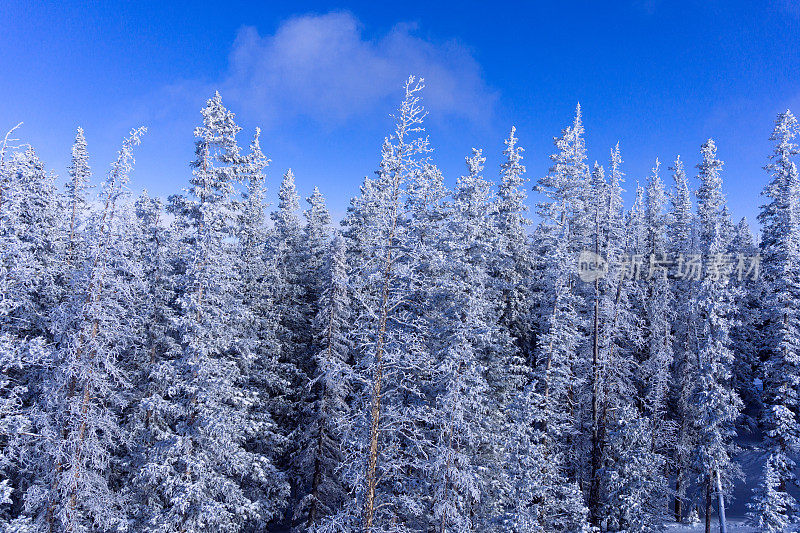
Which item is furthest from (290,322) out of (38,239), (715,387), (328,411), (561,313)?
(715,387)

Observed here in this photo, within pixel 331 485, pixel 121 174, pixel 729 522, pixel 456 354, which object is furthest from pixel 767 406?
pixel 121 174

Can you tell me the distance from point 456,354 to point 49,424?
54.3 ft

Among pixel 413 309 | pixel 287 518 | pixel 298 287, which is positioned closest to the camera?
pixel 413 309

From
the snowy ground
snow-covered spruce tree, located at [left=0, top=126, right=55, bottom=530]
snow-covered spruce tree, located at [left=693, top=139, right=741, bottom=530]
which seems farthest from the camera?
the snowy ground

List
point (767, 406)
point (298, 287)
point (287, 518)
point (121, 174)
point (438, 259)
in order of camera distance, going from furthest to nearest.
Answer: point (287, 518)
point (298, 287)
point (767, 406)
point (438, 259)
point (121, 174)

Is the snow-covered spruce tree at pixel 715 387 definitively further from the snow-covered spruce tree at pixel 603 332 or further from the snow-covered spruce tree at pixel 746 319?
the snow-covered spruce tree at pixel 746 319

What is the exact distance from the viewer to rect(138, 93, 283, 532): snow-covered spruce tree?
1650cm

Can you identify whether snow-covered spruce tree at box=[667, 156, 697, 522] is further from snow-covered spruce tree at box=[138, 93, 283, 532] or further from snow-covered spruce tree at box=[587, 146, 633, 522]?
snow-covered spruce tree at box=[138, 93, 283, 532]

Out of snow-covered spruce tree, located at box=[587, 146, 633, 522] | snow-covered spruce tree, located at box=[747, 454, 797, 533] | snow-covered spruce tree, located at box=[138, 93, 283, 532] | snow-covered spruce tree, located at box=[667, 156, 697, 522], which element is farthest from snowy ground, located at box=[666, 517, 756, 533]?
snow-covered spruce tree, located at box=[138, 93, 283, 532]

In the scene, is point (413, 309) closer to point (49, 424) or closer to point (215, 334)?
point (215, 334)

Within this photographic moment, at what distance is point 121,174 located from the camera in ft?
55.4

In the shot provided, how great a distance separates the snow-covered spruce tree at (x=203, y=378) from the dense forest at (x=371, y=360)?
0.37 feet

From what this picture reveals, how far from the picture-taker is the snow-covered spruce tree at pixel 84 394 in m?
16.5

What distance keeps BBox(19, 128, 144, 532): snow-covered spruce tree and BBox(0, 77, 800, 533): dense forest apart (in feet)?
0.34
